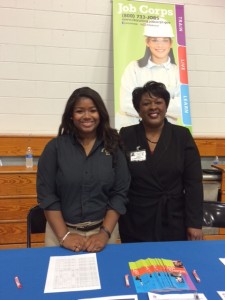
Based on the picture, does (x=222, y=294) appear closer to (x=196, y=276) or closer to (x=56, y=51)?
(x=196, y=276)

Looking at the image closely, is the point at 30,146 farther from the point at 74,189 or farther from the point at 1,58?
the point at 74,189

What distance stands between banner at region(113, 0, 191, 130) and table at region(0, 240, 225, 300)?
184 centimetres

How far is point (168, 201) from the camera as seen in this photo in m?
1.78

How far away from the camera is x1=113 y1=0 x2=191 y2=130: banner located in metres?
3.12

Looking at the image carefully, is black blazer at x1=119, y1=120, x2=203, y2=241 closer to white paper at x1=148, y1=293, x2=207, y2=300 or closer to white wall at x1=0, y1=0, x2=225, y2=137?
white paper at x1=148, y1=293, x2=207, y2=300

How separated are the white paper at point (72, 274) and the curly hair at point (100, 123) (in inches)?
22.9

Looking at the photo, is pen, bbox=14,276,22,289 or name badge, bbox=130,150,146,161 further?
name badge, bbox=130,150,146,161

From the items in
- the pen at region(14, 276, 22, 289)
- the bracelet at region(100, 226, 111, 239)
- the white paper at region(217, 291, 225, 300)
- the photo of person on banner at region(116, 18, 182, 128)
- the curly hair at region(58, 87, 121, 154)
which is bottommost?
the white paper at region(217, 291, 225, 300)

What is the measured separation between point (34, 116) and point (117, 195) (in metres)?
1.88

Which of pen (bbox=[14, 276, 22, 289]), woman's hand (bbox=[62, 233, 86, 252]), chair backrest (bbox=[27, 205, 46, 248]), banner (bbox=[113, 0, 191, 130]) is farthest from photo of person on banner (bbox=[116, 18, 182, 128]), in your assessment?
pen (bbox=[14, 276, 22, 289])

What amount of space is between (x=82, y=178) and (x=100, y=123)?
0.32m

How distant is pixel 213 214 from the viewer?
1.93 meters

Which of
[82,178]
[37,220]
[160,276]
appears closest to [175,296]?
[160,276]

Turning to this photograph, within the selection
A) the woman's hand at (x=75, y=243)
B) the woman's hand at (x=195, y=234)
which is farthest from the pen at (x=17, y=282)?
the woman's hand at (x=195, y=234)
